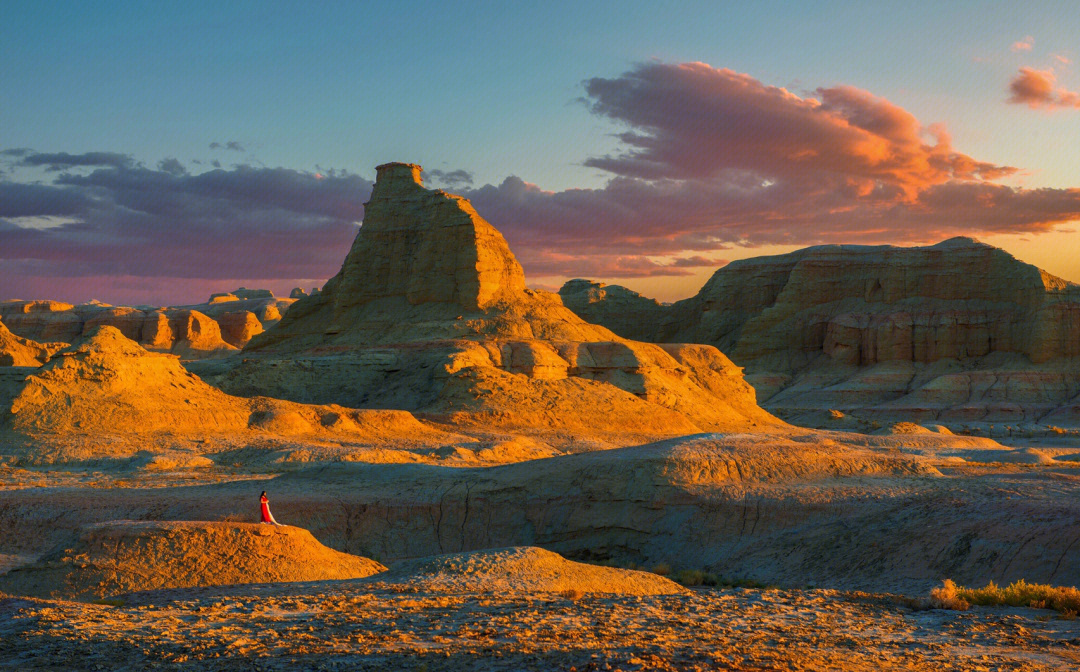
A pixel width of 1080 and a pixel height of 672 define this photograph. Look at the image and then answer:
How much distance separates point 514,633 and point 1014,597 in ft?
23.3

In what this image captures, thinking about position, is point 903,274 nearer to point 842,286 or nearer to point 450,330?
point 842,286

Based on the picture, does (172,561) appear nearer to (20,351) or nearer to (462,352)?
(462,352)

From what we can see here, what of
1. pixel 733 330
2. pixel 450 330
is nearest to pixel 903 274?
pixel 733 330

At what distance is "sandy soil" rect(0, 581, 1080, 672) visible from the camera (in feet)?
31.2

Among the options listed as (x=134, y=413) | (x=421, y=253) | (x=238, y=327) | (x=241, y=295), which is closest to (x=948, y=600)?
(x=134, y=413)

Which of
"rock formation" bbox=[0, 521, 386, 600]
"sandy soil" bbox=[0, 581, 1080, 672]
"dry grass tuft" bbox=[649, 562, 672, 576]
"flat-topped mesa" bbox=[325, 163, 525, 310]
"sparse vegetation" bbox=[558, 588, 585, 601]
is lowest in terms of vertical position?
"dry grass tuft" bbox=[649, 562, 672, 576]

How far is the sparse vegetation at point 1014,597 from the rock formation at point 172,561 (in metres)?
9.47

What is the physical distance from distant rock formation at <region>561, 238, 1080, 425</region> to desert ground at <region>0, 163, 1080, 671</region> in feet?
41.3

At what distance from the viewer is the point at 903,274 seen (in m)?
96.9

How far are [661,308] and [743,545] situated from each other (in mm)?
100048

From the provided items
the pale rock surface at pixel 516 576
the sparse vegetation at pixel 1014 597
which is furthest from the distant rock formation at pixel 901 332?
the sparse vegetation at pixel 1014 597

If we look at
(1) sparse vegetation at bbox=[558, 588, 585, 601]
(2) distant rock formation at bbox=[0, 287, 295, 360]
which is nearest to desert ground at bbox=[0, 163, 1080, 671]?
(1) sparse vegetation at bbox=[558, 588, 585, 601]

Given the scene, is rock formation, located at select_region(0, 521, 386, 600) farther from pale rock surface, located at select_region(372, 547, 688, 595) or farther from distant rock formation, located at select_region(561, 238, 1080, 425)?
distant rock formation, located at select_region(561, 238, 1080, 425)

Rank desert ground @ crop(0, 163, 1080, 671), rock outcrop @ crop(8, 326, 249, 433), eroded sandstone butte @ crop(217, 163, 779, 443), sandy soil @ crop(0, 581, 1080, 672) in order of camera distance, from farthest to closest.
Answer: eroded sandstone butte @ crop(217, 163, 779, 443) < rock outcrop @ crop(8, 326, 249, 433) < desert ground @ crop(0, 163, 1080, 671) < sandy soil @ crop(0, 581, 1080, 672)
